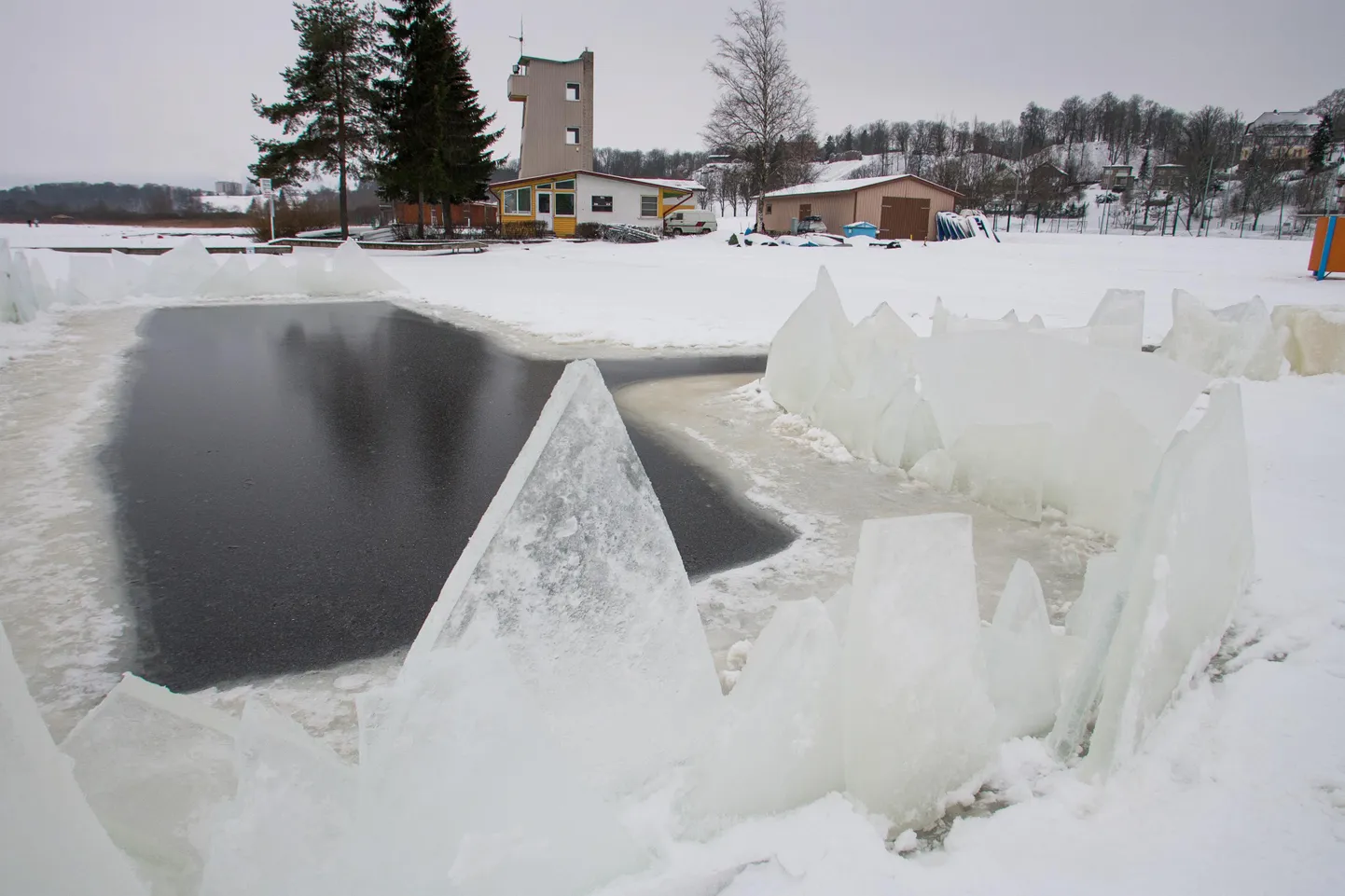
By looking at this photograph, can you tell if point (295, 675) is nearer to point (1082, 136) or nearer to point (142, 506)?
point (142, 506)

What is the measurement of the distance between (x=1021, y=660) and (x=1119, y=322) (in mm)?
5260

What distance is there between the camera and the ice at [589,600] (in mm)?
2328

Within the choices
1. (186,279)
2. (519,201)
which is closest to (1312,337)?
(186,279)

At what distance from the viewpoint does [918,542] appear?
2326mm

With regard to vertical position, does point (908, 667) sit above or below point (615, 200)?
below

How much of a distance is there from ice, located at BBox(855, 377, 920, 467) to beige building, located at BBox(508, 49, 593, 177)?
134 feet

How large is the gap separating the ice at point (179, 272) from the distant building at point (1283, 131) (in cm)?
7758

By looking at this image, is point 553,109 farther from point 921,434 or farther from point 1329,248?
point 921,434

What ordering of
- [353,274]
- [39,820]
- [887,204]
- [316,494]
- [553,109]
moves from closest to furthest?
[39,820], [316,494], [353,274], [887,204], [553,109]

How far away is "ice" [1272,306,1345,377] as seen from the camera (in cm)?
759

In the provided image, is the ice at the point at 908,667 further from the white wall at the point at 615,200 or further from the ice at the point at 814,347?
the white wall at the point at 615,200

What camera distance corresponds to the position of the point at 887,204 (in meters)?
36.9

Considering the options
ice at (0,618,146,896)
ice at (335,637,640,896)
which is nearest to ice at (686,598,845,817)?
ice at (335,637,640,896)

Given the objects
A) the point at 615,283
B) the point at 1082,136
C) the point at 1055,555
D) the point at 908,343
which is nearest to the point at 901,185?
the point at 615,283
